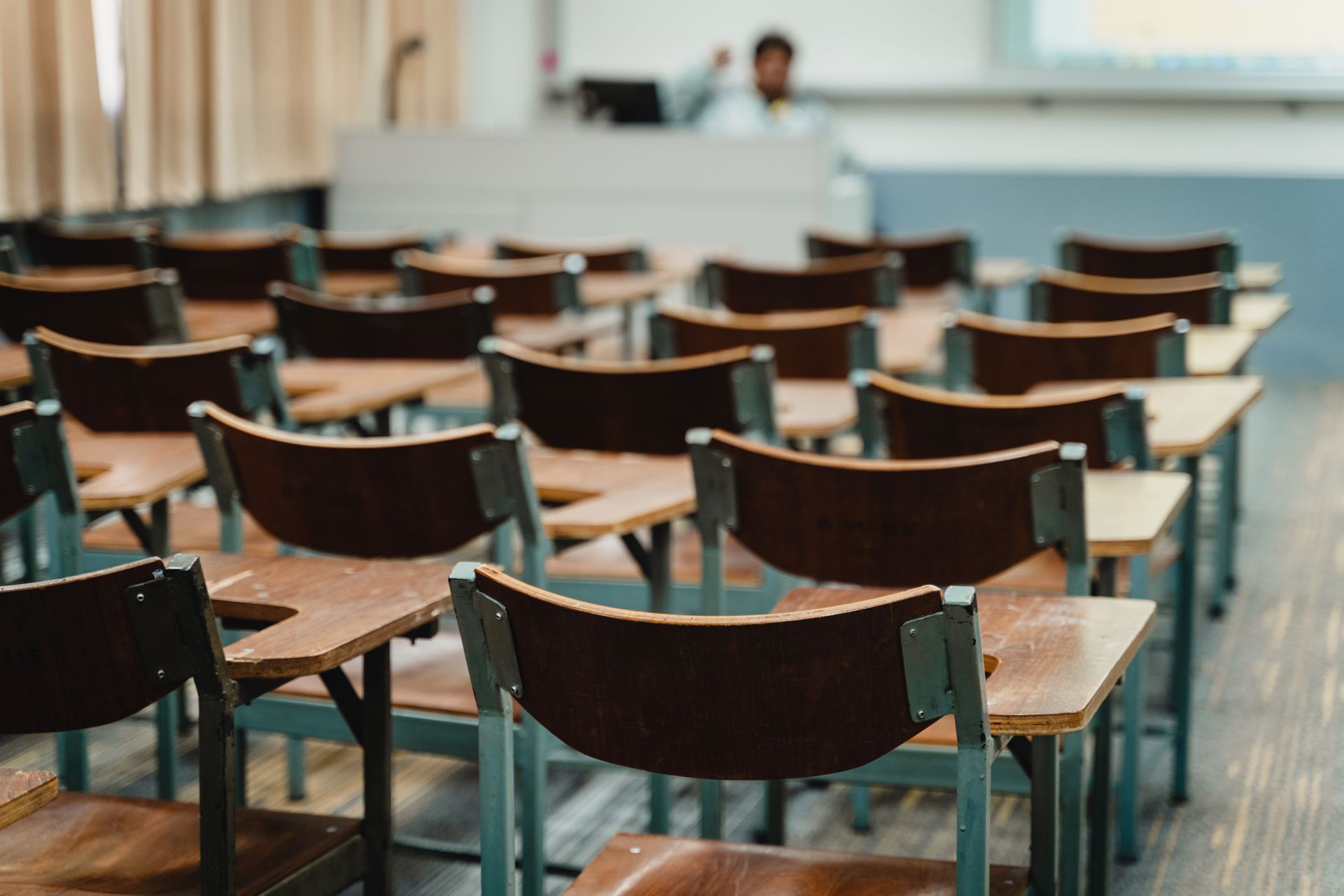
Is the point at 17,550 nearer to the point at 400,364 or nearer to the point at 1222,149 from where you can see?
the point at 400,364

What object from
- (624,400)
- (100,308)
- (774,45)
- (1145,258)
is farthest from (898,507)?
(774,45)

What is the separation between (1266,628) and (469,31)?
6.19m

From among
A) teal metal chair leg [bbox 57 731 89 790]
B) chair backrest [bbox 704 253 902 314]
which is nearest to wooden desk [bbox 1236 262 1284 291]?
chair backrest [bbox 704 253 902 314]

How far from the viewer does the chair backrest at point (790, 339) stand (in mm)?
3148

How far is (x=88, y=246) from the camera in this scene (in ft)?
16.2

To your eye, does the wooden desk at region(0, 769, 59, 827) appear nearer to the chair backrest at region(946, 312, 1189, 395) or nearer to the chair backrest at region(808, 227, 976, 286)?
the chair backrest at region(946, 312, 1189, 395)

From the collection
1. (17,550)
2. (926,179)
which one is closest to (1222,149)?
(926,179)

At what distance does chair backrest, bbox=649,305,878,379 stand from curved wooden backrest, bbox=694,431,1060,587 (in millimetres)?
1335

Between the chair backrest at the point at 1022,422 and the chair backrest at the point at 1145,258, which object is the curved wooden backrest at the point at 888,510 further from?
the chair backrest at the point at 1145,258

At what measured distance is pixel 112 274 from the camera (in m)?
4.85

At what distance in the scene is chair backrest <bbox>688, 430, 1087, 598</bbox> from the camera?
1.76 meters

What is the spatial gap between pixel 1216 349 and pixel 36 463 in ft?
7.58

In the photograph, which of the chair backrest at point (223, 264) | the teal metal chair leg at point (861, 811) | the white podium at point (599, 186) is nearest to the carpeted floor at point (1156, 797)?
the teal metal chair leg at point (861, 811)

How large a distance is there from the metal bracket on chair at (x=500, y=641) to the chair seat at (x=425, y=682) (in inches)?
25.4
